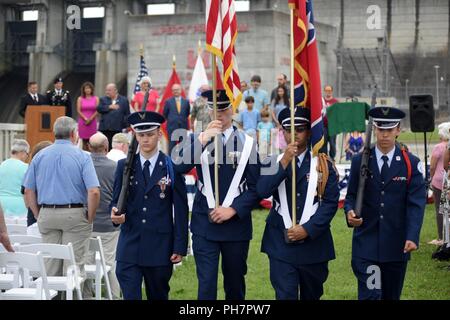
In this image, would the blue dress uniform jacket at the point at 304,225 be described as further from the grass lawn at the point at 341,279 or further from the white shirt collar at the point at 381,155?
the grass lawn at the point at 341,279

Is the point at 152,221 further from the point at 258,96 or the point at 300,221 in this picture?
the point at 258,96

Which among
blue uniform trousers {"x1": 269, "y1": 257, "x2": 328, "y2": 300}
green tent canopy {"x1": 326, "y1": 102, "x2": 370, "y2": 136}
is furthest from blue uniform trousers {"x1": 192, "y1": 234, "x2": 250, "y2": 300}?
green tent canopy {"x1": 326, "y1": 102, "x2": 370, "y2": 136}

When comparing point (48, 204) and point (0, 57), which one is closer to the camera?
point (48, 204)

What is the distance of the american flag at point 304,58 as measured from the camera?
25.3 feet

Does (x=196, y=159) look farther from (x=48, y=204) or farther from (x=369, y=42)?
(x=369, y=42)

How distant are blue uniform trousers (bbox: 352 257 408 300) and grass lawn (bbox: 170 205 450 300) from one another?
2259mm

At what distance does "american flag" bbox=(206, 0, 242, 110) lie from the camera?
8062 millimetres

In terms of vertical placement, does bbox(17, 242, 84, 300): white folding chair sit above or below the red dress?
below

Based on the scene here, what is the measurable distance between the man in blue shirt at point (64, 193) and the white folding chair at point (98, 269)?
6.2 inches

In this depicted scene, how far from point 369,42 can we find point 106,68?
18468 millimetres

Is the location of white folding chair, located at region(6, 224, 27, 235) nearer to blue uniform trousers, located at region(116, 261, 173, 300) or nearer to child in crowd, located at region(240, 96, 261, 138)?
blue uniform trousers, located at region(116, 261, 173, 300)

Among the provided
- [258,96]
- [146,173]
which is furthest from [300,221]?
[258,96]

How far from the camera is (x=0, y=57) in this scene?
45.2 metres
